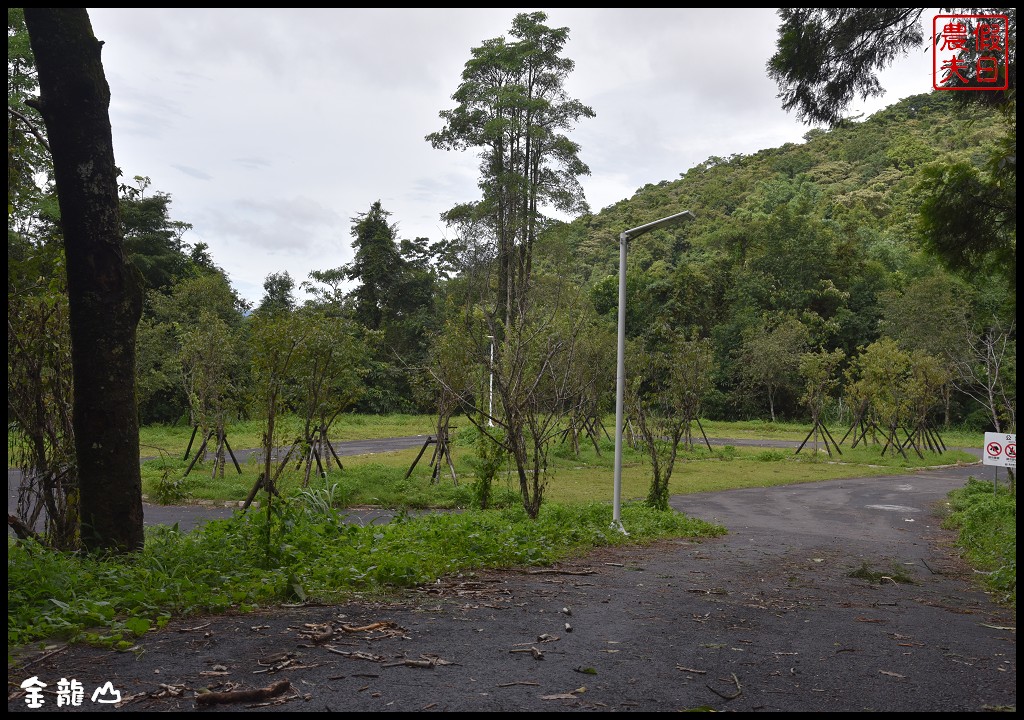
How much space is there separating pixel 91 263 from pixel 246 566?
2668 mm

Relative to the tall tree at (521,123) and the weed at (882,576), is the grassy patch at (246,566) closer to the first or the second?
the weed at (882,576)

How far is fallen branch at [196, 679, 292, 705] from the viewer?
3.47m

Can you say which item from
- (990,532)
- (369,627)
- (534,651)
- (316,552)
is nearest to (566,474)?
(990,532)

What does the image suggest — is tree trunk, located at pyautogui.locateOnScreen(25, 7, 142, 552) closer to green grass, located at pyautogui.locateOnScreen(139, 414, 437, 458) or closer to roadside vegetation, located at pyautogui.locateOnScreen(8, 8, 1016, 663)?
roadside vegetation, located at pyautogui.locateOnScreen(8, 8, 1016, 663)

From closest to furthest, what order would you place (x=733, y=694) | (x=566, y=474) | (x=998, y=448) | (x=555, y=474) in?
(x=733, y=694) → (x=998, y=448) → (x=555, y=474) → (x=566, y=474)

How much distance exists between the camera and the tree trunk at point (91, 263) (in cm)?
598

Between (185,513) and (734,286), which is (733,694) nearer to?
(185,513)

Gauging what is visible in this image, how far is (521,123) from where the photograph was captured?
1129 inches

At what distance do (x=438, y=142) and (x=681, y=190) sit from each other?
47381mm

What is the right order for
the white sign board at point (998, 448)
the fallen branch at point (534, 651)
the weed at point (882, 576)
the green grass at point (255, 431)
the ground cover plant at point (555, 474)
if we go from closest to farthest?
the fallen branch at point (534, 651)
the weed at point (882, 576)
the white sign board at point (998, 448)
the ground cover plant at point (555, 474)
the green grass at point (255, 431)

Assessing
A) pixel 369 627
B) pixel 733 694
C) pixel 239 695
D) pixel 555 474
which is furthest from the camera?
pixel 555 474

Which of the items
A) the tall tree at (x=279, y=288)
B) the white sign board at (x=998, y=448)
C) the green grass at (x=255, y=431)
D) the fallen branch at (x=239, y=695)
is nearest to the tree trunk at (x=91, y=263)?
the fallen branch at (x=239, y=695)

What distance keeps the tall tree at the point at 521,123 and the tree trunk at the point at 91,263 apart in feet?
73.2

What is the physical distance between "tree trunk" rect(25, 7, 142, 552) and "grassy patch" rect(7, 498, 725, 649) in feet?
1.62
